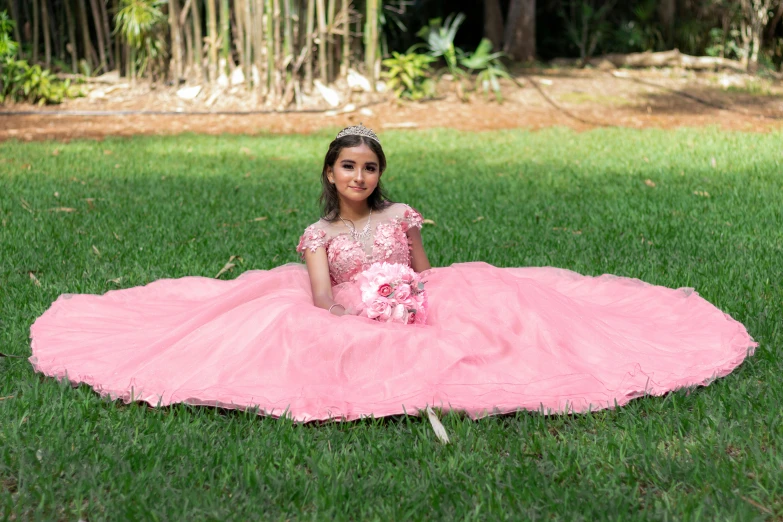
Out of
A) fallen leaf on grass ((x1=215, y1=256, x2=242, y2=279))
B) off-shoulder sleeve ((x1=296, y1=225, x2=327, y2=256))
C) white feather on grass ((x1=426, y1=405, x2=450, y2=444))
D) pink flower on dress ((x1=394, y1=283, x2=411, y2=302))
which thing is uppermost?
off-shoulder sleeve ((x1=296, y1=225, x2=327, y2=256))

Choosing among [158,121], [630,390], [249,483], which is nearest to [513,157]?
[158,121]

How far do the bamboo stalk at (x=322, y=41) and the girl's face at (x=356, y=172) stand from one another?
289 inches

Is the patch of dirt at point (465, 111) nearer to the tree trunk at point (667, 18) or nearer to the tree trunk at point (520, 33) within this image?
the tree trunk at point (520, 33)

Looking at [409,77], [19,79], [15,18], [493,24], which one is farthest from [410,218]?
[493,24]

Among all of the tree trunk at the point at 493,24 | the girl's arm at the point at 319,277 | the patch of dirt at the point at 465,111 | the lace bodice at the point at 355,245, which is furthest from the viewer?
the tree trunk at the point at 493,24

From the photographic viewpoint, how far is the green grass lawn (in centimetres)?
218

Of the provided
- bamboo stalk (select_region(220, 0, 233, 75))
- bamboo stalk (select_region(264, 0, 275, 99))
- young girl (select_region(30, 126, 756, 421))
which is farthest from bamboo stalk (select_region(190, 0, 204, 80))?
young girl (select_region(30, 126, 756, 421))

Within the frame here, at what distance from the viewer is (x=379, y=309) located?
309 centimetres

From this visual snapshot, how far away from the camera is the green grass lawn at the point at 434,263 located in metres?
2.18

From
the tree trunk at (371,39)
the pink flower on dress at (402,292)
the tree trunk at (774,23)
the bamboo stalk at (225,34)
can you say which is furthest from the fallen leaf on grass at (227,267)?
the tree trunk at (774,23)

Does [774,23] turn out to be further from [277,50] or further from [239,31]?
[239,31]

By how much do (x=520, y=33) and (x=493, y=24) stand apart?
0.60 metres

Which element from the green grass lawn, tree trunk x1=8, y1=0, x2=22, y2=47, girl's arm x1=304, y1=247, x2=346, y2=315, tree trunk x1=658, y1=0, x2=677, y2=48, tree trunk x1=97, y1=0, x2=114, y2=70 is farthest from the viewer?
tree trunk x1=658, y1=0, x2=677, y2=48

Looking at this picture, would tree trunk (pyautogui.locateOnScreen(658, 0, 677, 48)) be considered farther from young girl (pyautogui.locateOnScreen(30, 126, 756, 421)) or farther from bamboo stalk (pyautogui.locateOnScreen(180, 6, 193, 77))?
young girl (pyautogui.locateOnScreen(30, 126, 756, 421))
